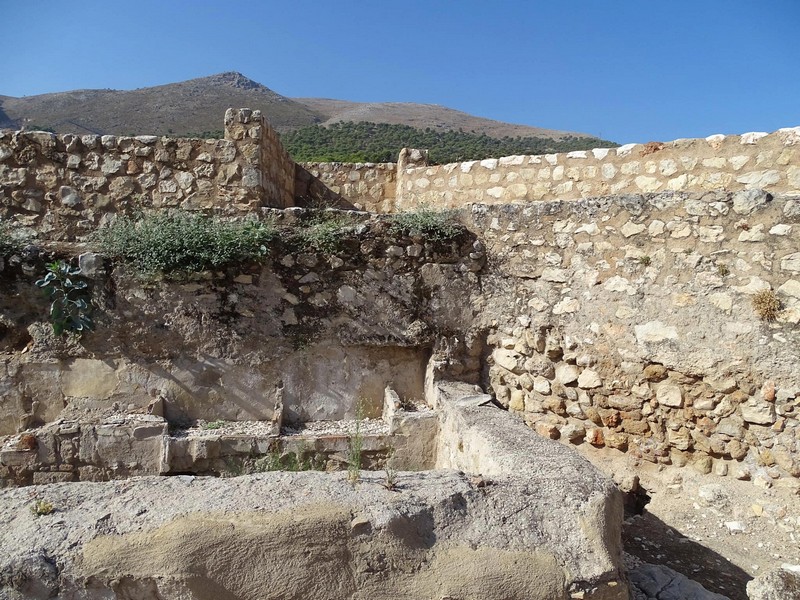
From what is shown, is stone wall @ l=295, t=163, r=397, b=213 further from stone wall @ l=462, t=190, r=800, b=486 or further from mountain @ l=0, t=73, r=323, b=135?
mountain @ l=0, t=73, r=323, b=135

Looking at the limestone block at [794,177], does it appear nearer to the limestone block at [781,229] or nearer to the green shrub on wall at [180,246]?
the limestone block at [781,229]

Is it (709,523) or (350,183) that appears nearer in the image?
(709,523)

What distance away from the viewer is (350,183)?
7922mm

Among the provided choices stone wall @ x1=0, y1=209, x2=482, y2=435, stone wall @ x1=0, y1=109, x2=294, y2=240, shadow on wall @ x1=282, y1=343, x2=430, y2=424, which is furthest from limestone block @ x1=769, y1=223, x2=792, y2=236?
stone wall @ x1=0, y1=109, x2=294, y2=240

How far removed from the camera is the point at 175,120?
33.9 metres

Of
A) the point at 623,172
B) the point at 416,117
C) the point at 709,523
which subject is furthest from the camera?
the point at 416,117

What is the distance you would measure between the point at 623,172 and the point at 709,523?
10.4 feet

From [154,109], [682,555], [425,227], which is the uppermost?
[154,109]

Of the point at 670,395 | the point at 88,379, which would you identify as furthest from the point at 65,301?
the point at 670,395

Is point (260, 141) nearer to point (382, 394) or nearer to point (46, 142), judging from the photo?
point (46, 142)

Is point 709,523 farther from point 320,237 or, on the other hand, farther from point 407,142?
point 407,142

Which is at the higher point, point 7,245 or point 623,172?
point 623,172

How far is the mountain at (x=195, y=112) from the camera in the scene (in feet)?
109

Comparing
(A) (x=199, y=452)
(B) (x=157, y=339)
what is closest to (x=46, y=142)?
(B) (x=157, y=339)
